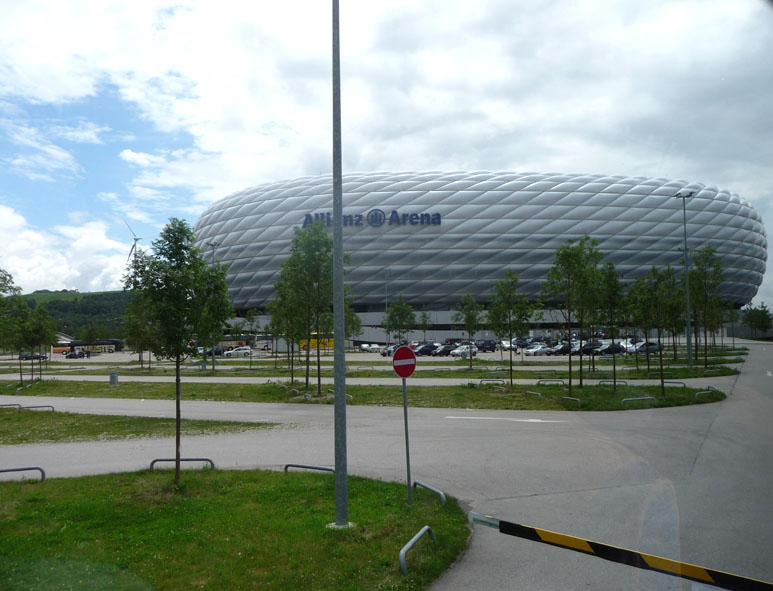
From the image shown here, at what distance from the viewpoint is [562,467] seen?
984 cm

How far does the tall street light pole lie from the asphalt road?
1.81 feet

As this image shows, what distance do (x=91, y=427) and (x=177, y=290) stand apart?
9.50 metres

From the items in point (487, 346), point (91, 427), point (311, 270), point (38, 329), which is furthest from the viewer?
point (487, 346)

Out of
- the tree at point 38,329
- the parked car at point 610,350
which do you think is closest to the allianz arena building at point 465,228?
the parked car at point 610,350

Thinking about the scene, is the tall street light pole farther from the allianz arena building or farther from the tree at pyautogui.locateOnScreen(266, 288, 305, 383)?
the allianz arena building

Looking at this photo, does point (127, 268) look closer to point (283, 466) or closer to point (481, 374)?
point (283, 466)

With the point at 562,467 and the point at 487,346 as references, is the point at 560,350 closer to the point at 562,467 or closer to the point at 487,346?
the point at 487,346

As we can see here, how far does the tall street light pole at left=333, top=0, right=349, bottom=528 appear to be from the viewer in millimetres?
6809

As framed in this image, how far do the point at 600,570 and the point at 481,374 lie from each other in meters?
26.5

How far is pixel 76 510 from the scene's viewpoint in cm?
764

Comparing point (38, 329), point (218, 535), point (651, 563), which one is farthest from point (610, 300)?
point (38, 329)

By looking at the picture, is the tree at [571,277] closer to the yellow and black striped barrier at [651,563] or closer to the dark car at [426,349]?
the yellow and black striped barrier at [651,563]

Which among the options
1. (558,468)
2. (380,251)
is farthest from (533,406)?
(380,251)

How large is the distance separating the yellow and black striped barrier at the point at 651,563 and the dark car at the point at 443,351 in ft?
190
